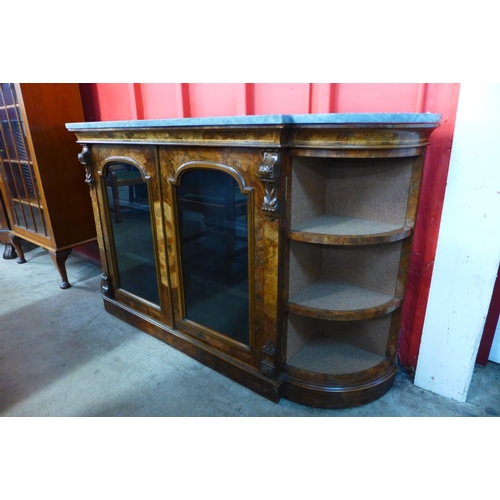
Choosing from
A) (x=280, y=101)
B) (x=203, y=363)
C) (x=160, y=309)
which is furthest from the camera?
(x=160, y=309)

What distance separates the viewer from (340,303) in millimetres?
1508

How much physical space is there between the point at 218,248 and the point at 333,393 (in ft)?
2.72

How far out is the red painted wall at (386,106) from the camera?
143 centimetres

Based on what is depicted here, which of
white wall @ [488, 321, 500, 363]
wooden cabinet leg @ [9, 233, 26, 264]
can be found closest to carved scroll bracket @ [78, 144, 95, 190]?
wooden cabinet leg @ [9, 233, 26, 264]

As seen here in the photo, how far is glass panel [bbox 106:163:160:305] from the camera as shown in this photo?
75.4 inches

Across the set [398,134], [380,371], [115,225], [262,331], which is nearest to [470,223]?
[398,134]

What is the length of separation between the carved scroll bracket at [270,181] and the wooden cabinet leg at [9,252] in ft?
10.8

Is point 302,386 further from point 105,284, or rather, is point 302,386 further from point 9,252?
point 9,252

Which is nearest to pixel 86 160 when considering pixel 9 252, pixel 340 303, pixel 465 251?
pixel 340 303

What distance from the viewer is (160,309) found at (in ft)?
6.64

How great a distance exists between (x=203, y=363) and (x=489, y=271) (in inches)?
54.8

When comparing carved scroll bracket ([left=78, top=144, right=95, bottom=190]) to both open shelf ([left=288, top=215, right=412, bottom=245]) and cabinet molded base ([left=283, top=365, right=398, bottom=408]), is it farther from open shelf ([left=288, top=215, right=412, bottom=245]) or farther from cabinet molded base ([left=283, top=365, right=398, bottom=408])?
cabinet molded base ([left=283, top=365, right=398, bottom=408])

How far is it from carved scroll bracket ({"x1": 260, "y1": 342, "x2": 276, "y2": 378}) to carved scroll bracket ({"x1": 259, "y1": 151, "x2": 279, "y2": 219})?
1.92 feet
